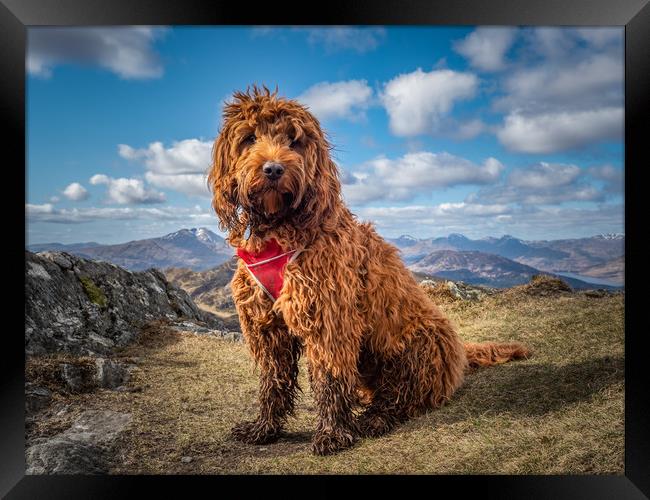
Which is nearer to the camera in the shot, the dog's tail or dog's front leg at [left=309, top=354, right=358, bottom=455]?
dog's front leg at [left=309, top=354, right=358, bottom=455]

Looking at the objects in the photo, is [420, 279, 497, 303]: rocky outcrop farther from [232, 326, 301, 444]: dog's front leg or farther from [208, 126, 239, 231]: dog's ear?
[208, 126, 239, 231]: dog's ear

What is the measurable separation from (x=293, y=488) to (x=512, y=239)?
2443 mm

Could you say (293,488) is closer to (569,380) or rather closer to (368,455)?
(368,455)

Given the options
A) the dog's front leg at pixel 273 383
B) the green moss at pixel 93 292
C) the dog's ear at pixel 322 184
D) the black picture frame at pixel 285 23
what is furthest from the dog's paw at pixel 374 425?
the green moss at pixel 93 292

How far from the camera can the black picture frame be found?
3.75 meters

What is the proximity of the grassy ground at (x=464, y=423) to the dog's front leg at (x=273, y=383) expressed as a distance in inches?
3.8

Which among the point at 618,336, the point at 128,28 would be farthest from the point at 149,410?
the point at 618,336

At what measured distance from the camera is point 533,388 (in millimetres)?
4074

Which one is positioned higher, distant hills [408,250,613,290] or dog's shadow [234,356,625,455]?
distant hills [408,250,613,290]

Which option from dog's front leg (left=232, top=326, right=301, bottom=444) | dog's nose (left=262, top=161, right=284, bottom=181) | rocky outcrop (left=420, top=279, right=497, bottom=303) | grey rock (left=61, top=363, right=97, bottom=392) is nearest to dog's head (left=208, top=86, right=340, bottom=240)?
dog's nose (left=262, top=161, right=284, bottom=181)

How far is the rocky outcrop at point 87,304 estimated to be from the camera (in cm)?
530

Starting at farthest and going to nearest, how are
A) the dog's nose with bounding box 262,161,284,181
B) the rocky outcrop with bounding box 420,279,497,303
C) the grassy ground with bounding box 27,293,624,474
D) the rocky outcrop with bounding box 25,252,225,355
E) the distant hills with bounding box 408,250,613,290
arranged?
the rocky outcrop with bounding box 420,279,497,303 < the rocky outcrop with bounding box 25,252,225,355 < the distant hills with bounding box 408,250,613,290 < the grassy ground with bounding box 27,293,624,474 < the dog's nose with bounding box 262,161,284,181

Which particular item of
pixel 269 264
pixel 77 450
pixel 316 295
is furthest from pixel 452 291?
pixel 77 450

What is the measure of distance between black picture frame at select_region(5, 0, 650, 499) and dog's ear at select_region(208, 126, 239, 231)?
979mm
